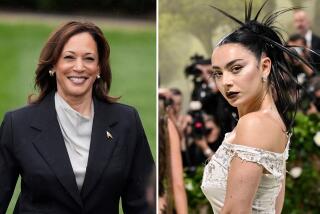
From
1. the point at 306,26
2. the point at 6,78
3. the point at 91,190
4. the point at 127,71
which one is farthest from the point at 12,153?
the point at 306,26

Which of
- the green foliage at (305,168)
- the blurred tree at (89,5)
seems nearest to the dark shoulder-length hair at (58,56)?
the blurred tree at (89,5)

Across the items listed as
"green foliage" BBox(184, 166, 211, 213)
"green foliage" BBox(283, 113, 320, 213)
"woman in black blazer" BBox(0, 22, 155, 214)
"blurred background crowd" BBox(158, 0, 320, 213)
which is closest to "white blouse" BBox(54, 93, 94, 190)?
"woman in black blazer" BBox(0, 22, 155, 214)

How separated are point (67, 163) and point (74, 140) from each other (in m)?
0.11

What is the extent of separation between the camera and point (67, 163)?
3.52 m

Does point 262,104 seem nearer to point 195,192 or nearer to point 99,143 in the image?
point 99,143

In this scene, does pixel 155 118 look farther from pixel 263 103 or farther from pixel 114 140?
pixel 263 103

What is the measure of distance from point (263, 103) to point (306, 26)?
206 cm

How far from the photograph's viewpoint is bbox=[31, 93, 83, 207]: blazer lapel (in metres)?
3.48

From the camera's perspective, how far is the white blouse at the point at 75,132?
3.55 meters

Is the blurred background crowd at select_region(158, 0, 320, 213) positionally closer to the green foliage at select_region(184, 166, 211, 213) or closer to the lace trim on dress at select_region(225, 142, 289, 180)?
the green foliage at select_region(184, 166, 211, 213)

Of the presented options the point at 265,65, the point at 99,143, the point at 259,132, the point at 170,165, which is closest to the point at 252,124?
the point at 259,132

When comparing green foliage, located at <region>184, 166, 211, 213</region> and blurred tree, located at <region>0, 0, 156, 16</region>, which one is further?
green foliage, located at <region>184, 166, 211, 213</region>

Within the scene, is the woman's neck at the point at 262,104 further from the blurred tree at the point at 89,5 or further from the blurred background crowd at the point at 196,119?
the blurred background crowd at the point at 196,119

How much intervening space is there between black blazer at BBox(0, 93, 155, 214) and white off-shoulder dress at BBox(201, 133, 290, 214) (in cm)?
82
